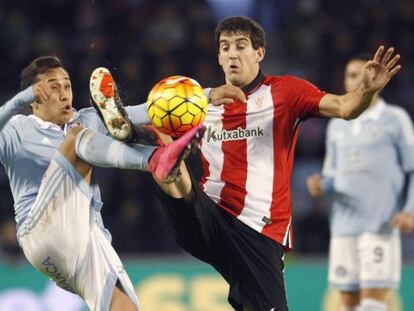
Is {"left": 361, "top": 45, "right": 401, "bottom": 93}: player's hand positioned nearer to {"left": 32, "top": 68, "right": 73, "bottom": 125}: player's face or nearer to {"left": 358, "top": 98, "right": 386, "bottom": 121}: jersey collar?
{"left": 32, "top": 68, "right": 73, "bottom": 125}: player's face

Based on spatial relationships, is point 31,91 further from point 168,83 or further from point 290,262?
point 290,262

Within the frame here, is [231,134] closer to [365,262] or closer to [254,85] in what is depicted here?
[254,85]

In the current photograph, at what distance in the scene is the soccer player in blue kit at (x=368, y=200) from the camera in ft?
24.7

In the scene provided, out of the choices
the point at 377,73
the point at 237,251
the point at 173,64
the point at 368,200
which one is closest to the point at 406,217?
the point at 368,200

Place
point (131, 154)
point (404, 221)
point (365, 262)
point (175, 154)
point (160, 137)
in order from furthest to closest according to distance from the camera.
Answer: point (365, 262) < point (404, 221) < point (160, 137) < point (131, 154) < point (175, 154)

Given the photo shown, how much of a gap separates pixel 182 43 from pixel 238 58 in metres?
5.29

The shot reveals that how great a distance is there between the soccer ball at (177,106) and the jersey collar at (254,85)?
352 mm

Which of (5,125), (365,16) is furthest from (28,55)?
(5,125)

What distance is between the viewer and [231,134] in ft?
18.2

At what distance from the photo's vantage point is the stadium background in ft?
27.3

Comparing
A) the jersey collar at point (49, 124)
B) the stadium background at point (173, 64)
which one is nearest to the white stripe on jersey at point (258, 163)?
the jersey collar at point (49, 124)

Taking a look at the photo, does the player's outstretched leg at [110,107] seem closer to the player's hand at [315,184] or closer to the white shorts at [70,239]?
the white shorts at [70,239]

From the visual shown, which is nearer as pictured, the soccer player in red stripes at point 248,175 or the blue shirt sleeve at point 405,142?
the soccer player in red stripes at point 248,175

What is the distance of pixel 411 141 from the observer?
7.61m
